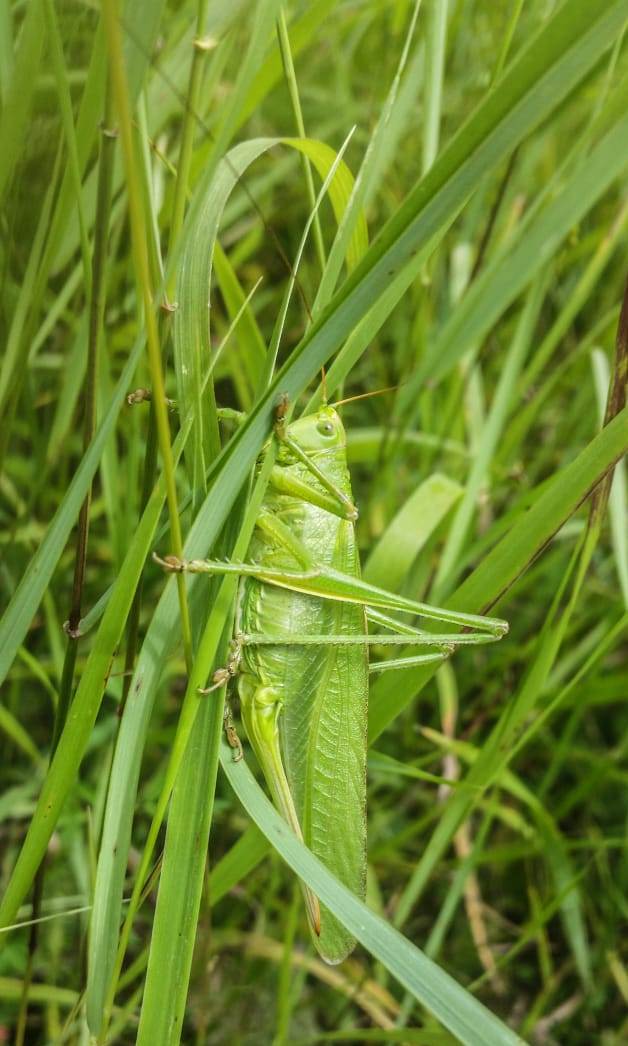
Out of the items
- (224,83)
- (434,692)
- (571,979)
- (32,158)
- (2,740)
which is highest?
(224,83)

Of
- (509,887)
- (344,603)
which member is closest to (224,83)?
(344,603)

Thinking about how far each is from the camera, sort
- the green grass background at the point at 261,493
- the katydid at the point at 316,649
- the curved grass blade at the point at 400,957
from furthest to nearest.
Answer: the katydid at the point at 316,649, the green grass background at the point at 261,493, the curved grass blade at the point at 400,957

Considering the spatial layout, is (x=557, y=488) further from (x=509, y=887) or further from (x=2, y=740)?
(x=509, y=887)

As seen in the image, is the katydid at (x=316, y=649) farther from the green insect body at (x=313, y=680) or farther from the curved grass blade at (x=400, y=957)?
the curved grass blade at (x=400, y=957)

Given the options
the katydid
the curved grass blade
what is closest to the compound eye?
the katydid

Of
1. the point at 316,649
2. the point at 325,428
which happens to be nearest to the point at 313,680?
the point at 316,649

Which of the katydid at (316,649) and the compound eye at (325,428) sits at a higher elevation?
the compound eye at (325,428)

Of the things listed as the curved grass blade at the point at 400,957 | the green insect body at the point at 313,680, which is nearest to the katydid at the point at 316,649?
the green insect body at the point at 313,680

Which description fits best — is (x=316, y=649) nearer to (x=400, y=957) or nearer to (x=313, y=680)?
(x=313, y=680)

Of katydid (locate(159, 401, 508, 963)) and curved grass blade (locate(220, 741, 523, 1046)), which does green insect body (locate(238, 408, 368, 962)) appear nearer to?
katydid (locate(159, 401, 508, 963))
